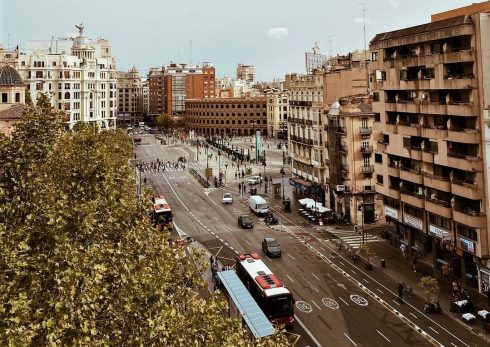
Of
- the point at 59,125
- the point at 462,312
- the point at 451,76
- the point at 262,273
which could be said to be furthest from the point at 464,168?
the point at 59,125

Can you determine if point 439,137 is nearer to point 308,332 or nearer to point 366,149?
point 366,149

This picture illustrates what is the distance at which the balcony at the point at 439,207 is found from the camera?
4462 centimetres

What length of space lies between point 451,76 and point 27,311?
42.1 metres

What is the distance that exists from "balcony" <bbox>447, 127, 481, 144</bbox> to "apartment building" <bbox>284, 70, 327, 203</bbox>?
31.1 metres

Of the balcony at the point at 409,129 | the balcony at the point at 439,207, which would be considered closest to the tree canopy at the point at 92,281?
the balcony at the point at 439,207

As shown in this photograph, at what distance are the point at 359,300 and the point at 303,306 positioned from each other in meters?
4.91

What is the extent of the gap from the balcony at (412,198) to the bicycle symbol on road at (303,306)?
1626 centimetres

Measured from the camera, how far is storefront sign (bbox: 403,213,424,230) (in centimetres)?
4991

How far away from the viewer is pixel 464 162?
43.0m

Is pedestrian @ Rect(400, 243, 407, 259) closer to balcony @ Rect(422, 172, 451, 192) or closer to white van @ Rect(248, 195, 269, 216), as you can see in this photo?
balcony @ Rect(422, 172, 451, 192)

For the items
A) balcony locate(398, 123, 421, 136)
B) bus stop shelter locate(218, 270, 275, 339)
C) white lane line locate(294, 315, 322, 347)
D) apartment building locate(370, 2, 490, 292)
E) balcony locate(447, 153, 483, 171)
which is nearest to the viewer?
bus stop shelter locate(218, 270, 275, 339)

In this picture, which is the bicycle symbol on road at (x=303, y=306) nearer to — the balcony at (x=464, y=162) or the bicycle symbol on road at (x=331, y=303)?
the bicycle symbol on road at (x=331, y=303)

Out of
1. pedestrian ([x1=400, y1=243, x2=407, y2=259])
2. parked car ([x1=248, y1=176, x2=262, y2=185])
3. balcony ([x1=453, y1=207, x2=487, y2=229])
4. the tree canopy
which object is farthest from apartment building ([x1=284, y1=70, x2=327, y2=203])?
the tree canopy

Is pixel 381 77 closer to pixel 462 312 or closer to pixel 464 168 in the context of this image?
pixel 464 168
